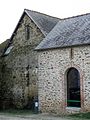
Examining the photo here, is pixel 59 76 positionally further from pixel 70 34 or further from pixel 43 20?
pixel 43 20

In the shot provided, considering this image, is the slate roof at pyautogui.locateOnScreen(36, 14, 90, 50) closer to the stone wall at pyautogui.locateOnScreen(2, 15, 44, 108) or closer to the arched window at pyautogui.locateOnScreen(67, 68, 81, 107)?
the arched window at pyautogui.locateOnScreen(67, 68, 81, 107)

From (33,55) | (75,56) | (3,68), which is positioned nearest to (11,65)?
(3,68)

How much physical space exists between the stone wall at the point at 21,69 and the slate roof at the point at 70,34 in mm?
2305

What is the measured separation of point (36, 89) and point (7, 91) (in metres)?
4.27

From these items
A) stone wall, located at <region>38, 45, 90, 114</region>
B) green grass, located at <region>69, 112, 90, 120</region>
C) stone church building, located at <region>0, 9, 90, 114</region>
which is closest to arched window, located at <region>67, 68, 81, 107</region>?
stone church building, located at <region>0, 9, 90, 114</region>

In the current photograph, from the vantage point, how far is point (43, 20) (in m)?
30.8

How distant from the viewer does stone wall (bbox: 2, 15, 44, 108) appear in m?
29.1

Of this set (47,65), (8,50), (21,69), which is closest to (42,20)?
(8,50)

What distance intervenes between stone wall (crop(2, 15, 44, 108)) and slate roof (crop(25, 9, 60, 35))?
38 centimetres

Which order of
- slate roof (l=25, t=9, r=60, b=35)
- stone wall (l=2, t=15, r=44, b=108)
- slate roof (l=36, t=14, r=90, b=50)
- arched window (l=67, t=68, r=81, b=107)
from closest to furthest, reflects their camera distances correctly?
slate roof (l=36, t=14, r=90, b=50), arched window (l=67, t=68, r=81, b=107), stone wall (l=2, t=15, r=44, b=108), slate roof (l=25, t=9, r=60, b=35)

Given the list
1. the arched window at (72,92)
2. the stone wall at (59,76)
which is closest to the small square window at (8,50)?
the stone wall at (59,76)

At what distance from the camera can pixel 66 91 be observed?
24.2 m

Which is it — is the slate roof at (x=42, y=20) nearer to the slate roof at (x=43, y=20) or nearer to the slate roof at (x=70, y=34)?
the slate roof at (x=43, y=20)

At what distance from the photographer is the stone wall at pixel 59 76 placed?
22859mm
